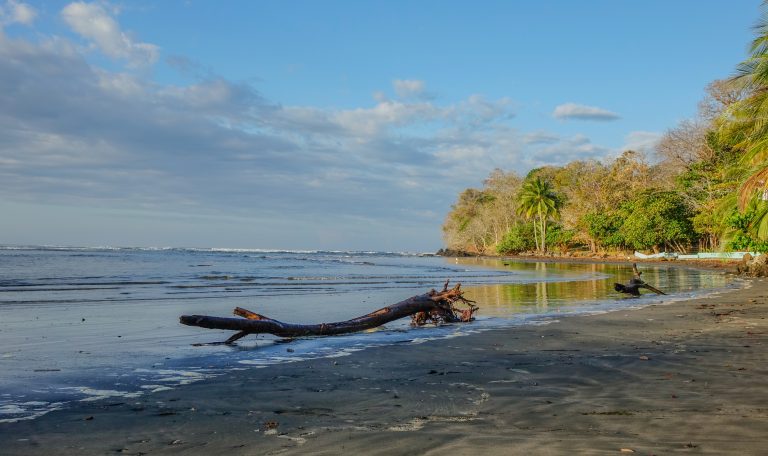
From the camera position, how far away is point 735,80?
21250 mm

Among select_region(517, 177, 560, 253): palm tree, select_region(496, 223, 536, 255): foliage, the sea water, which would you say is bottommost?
the sea water

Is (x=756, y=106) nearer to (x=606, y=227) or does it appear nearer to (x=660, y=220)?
(x=660, y=220)

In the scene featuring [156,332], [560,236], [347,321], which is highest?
[560,236]

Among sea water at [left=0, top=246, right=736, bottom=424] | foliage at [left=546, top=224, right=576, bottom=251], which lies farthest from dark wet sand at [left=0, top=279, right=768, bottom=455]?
foliage at [left=546, top=224, right=576, bottom=251]

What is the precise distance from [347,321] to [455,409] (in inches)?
236

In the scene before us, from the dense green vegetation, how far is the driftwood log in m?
11.4

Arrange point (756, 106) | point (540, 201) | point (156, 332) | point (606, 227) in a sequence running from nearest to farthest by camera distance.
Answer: point (156, 332)
point (756, 106)
point (606, 227)
point (540, 201)

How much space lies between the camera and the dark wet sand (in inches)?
164

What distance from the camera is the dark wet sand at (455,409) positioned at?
416 centimetres

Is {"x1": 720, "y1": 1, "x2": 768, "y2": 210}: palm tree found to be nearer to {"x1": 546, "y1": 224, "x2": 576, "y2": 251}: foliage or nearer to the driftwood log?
the driftwood log

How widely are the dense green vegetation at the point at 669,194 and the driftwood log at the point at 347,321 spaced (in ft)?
37.5

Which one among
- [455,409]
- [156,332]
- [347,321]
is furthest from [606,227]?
[455,409]

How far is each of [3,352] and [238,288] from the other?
1581 centimetres

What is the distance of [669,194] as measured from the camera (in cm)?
5447
